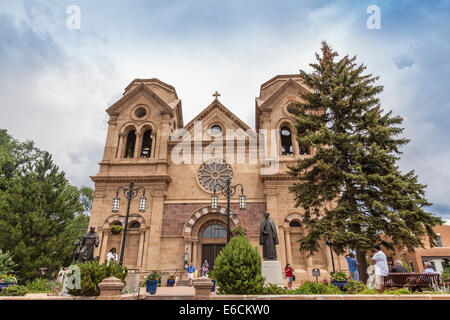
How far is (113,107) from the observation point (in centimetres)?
2455

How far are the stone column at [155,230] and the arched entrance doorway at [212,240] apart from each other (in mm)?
3185

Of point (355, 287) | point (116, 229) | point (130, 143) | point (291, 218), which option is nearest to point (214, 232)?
point (291, 218)

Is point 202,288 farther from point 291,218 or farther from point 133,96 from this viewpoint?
point 133,96

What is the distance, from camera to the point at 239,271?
826 centimetres

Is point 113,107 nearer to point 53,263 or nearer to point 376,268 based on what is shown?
point 53,263

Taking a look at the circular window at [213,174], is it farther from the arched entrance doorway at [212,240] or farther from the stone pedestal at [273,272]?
the stone pedestal at [273,272]

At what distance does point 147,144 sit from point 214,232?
1072cm

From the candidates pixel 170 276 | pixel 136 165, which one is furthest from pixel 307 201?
pixel 136 165

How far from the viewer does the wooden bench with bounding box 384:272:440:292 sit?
8.70 metres

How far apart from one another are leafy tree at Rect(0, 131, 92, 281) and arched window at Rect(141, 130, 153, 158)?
6.70 m

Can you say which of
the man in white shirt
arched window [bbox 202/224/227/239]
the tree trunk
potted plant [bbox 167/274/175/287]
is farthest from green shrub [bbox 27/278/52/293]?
the man in white shirt

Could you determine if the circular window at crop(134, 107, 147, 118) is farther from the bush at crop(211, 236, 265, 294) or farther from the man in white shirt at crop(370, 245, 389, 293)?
the man in white shirt at crop(370, 245, 389, 293)

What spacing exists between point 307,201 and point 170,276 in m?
10.5

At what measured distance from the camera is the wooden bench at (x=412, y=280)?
8.70 metres
